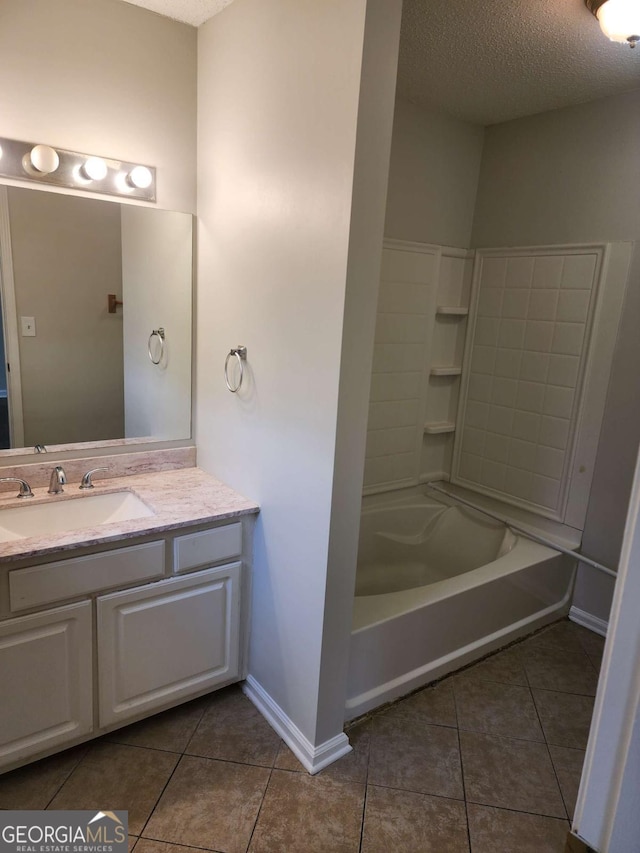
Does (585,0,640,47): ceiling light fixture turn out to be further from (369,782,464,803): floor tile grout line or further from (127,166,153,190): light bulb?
(369,782,464,803): floor tile grout line

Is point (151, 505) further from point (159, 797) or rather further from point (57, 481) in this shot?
point (159, 797)

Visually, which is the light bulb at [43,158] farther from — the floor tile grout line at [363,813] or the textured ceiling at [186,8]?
the floor tile grout line at [363,813]

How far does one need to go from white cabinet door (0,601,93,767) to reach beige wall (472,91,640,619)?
233 centimetres

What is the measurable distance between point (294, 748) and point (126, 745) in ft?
1.93

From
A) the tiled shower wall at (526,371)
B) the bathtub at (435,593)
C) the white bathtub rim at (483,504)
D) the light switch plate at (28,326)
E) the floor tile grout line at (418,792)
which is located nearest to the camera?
the floor tile grout line at (418,792)

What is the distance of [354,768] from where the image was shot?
1884 millimetres

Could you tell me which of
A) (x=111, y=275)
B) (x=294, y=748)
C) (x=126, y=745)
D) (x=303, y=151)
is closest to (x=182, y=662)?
(x=126, y=745)

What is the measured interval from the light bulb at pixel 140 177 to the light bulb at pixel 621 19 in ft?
5.30

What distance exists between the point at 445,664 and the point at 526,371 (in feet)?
5.04

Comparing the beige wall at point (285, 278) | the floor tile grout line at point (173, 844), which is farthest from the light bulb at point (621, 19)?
the floor tile grout line at point (173, 844)

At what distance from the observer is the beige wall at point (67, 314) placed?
6.48 ft

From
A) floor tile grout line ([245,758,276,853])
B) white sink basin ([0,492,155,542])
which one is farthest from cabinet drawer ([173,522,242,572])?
floor tile grout line ([245,758,276,853])

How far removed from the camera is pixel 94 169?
1.98 m

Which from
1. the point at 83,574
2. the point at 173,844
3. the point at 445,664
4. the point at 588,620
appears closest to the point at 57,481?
the point at 83,574
